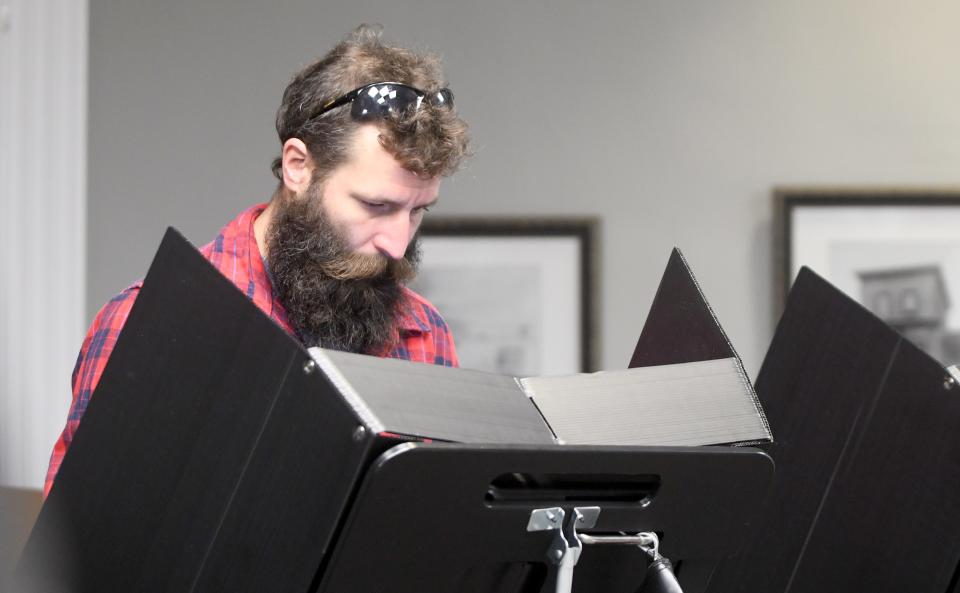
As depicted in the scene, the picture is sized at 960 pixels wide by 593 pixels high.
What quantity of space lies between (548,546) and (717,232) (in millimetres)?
1613

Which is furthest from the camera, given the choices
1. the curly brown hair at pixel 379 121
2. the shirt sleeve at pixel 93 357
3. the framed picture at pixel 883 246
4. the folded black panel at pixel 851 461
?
the framed picture at pixel 883 246

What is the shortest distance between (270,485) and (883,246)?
1.83 meters

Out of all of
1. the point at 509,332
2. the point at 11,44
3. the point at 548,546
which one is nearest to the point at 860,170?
the point at 509,332

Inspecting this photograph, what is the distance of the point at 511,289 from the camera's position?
7.27ft

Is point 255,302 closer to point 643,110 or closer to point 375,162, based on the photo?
point 375,162

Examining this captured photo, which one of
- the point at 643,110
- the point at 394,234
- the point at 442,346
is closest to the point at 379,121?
the point at 394,234

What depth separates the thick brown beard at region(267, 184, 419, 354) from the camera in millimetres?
1315

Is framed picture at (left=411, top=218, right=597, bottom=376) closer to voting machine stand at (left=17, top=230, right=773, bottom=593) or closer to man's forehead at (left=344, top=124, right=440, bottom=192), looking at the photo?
man's forehead at (left=344, top=124, right=440, bottom=192)

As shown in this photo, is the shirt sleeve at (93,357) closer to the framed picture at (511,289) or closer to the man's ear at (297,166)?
the man's ear at (297,166)

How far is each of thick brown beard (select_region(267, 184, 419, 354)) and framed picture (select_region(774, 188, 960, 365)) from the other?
1.10 meters

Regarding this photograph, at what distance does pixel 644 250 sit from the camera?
88.3 inches

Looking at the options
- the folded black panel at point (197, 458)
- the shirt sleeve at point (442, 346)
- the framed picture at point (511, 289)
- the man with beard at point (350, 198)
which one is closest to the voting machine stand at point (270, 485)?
the folded black panel at point (197, 458)

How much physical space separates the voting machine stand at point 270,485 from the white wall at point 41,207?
2.62 ft

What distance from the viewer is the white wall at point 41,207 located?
4.83 feet
